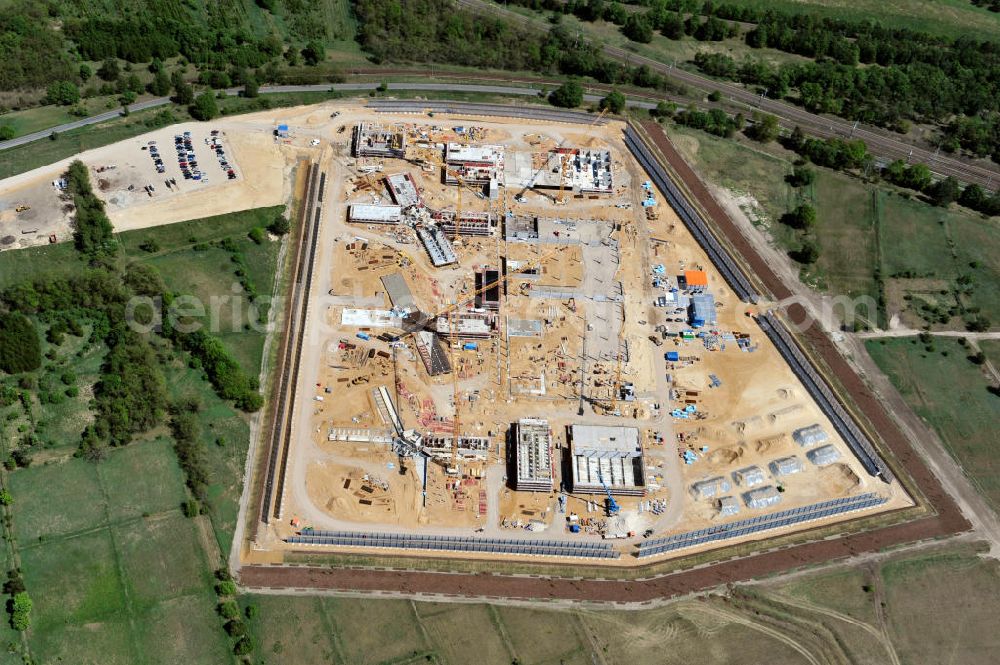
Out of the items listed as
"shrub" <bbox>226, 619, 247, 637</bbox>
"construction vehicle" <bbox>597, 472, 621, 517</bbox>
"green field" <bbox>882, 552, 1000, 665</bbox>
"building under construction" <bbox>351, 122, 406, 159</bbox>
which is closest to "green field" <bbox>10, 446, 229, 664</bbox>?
"shrub" <bbox>226, 619, 247, 637</bbox>

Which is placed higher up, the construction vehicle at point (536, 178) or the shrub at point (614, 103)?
the shrub at point (614, 103)

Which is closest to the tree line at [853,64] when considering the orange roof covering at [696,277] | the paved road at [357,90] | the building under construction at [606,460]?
the paved road at [357,90]

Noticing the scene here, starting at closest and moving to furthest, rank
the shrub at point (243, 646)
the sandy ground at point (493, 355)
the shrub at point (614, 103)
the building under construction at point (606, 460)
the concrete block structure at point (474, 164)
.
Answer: the shrub at point (243, 646) → the sandy ground at point (493, 355) → the building under construction at point (606, 460) → the concrete block structure at point (474, 164) → the shrub at point (614, 103)

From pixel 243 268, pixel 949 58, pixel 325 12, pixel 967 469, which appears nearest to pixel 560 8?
pixel 325 12

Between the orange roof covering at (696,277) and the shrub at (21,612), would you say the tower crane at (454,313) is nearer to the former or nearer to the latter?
the orange roof covering at (696,277)

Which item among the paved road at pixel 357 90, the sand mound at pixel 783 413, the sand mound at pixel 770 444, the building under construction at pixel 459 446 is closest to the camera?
the building under construction at pixel 459 446

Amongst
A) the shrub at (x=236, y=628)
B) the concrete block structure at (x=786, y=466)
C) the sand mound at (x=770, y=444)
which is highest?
the sand mound at (x=770, y=444)

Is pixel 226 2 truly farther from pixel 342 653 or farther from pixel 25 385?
pixel 342 653
